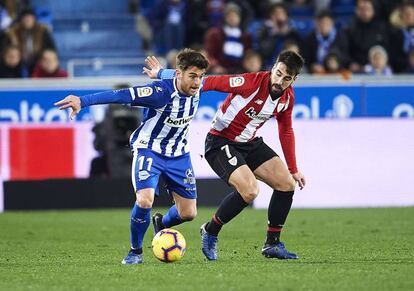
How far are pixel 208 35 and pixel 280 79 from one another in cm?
848

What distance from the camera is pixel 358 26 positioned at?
18766mm

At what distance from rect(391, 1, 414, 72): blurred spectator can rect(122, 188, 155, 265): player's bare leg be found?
10.3 m

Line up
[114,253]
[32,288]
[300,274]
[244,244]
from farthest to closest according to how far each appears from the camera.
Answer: [244,244]
[114,253]
[300,274]
[32,288]

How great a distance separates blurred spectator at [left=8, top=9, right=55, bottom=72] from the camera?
1794 centimetres

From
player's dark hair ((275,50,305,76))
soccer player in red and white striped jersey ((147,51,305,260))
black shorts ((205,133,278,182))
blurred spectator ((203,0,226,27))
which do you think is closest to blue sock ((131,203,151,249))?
soccer player in red and white striped jersey ((147,51,305,260))

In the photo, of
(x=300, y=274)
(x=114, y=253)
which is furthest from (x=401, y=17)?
(x=300, y=274)

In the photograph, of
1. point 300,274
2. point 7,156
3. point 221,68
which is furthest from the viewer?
point 221,68

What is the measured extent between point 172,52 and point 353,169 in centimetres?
389

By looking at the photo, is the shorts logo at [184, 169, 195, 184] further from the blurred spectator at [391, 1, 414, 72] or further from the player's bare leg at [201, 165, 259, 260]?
the blurred spectator at [391, 1, 414, 72]

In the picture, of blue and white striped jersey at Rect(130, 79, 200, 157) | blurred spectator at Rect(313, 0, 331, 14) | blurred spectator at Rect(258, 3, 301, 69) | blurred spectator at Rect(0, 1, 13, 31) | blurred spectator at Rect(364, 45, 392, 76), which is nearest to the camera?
blue and white striped jersey at Rect(130, 79, 200, 157)

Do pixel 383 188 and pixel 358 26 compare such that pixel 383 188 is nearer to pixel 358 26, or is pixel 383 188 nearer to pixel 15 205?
pixel 358 26

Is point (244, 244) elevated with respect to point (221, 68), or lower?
lower

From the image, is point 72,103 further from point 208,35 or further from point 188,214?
point 208,35

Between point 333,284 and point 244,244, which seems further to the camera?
point 244,244
